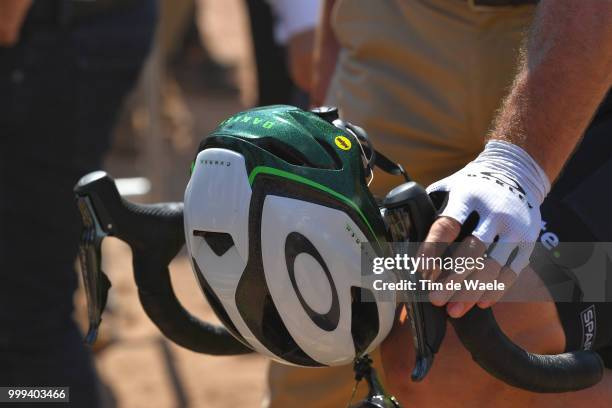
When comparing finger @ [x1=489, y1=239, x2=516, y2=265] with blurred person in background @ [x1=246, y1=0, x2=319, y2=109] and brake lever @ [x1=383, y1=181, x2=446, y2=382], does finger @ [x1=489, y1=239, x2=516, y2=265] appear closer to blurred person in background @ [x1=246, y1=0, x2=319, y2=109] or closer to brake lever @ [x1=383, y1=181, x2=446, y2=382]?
brake lever @ [x1=383, y1=181, x2=446, y2=382]

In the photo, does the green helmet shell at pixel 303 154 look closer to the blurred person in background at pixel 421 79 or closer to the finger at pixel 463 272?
the finger at pixel 463 272

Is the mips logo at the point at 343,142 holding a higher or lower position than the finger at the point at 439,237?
higher

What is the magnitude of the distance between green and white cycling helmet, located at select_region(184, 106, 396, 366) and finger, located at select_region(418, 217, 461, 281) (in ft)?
0.40

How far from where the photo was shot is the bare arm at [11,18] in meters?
2.79

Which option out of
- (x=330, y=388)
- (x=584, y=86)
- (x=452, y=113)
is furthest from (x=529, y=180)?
(x=330, y=388)

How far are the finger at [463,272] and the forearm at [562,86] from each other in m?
0.22

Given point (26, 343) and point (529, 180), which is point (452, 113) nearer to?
point (529, 180)

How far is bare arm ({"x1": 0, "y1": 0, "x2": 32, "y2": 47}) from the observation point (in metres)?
2.79

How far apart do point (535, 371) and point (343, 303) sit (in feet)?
1.03

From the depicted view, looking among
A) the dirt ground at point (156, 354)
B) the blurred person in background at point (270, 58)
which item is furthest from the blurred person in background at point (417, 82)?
the blurred person in background at point (270, 58)


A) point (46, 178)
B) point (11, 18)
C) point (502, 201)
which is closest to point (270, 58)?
point (46, 178)

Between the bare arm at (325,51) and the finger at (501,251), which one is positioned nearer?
the finger at (501,251)

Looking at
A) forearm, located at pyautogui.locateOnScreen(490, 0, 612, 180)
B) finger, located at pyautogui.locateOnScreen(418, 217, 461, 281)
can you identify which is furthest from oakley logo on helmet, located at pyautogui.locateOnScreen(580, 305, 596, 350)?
finger, located at pyautogui.locateOnScreen(418, 217, 461, 281)

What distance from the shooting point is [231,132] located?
5.60 feet
